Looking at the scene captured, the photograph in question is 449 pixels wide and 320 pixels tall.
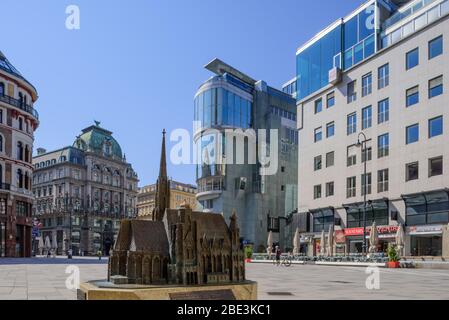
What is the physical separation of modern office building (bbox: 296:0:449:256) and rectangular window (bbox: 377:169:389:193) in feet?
0.34

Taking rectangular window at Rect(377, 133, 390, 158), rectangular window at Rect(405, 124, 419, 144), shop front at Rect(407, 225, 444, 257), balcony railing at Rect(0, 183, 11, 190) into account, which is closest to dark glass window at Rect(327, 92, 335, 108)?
rectangular window at Rect(377, 133, 390, 158)

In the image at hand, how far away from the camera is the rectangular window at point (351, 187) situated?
54.2 metres

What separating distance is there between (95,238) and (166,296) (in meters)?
108

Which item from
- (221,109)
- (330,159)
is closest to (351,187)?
(330,159)

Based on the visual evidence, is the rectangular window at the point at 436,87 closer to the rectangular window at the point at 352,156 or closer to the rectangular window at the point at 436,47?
the rectangular window at the point at 436,47

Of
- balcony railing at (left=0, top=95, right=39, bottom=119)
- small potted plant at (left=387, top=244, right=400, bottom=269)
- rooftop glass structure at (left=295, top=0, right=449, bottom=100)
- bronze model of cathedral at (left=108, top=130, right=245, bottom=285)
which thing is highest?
rooftop glass structure at (left=295, top=0, right=449, bottom=100)

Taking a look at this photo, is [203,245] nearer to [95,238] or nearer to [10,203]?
[10,203]

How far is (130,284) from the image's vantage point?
7.92 m

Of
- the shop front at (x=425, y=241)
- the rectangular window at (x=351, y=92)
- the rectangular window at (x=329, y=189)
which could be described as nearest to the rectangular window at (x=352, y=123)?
the rectangular window at (x=351, y=92)

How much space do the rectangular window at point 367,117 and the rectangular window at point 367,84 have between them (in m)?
1.79

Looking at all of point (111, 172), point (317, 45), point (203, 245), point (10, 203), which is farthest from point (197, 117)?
point (203, 245)

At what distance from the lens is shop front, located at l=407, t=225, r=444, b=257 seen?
43281 millimetres

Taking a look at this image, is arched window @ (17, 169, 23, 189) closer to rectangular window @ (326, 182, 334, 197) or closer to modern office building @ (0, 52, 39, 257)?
modern office building @ (0, 52, 39, 257)

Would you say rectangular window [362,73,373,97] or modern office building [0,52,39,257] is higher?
rectangular window [362,73,373,97]
